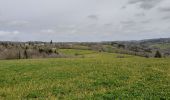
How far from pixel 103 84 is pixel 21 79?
8.78 meters

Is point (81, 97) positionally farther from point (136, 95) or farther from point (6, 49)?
point (6, 49)

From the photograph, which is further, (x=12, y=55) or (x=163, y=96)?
(x=12, y=55)

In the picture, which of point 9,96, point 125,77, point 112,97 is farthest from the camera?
point 125,77

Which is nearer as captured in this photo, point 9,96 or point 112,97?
point 112,97

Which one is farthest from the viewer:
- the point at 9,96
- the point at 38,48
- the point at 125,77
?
the point at 38,48

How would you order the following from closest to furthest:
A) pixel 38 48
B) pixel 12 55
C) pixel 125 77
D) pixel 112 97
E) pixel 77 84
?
pixel 112 97, pixel 77 84, pixel 125 77, pixel 12 55, pixel 38 48

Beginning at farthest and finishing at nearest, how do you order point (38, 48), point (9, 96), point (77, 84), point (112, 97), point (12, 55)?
point (38, 48) → point (12, 55) → point (77, 84) → point (9, 96) → point (112, 97)

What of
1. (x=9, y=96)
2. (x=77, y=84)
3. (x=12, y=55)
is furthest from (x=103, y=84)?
(x=12, y=55)

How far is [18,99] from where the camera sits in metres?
19.0

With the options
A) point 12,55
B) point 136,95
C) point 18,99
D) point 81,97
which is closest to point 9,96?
point 18,99

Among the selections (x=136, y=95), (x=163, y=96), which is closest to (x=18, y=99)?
(x=136, y=95)

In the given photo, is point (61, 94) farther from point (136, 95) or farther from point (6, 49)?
point (6, 49)

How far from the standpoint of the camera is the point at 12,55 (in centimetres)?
12662

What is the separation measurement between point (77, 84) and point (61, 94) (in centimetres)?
382
